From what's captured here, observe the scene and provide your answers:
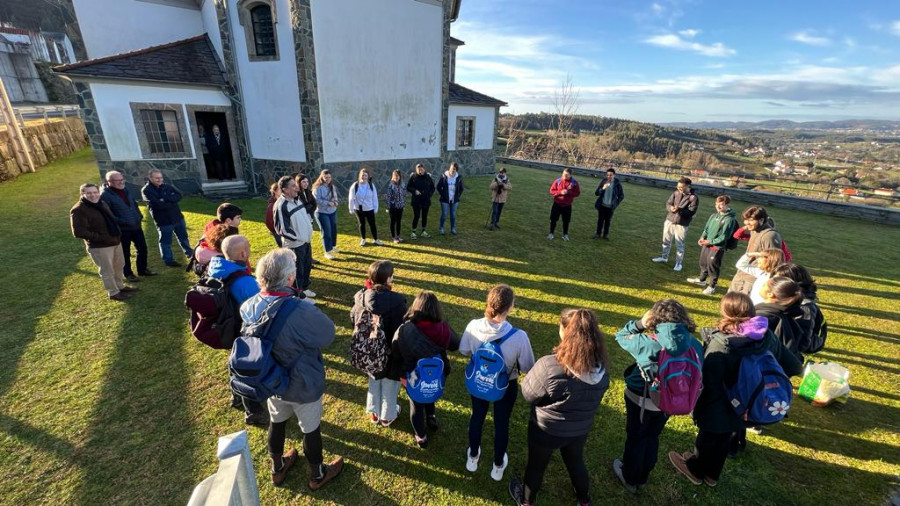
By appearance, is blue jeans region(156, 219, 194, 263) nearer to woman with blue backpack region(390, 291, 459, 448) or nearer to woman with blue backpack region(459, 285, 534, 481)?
woman with blue backpack region(390, 291, 459, 448)

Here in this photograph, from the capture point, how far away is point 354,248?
825 cm

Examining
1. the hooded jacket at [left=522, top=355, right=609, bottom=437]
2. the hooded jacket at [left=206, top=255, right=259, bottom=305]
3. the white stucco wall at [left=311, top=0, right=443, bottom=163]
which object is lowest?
the hooded jacket at [left=522, top=355, right=609, bottom=437]

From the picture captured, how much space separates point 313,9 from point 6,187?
1182 cm

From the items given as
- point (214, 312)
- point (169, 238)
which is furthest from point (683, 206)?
point (169, 238)

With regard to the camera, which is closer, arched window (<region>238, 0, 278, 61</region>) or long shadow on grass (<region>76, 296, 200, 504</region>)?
long shadow on grass (<region>76, 296, 200, 504</region>)

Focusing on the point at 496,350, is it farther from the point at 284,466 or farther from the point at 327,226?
the point at 327,226

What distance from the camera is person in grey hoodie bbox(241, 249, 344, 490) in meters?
2.41

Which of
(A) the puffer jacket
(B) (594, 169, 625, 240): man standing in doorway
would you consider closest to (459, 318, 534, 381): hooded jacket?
(A) the puffer jacket

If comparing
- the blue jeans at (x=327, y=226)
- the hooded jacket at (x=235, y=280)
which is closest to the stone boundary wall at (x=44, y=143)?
the blue jeans at (x=327, y=226)

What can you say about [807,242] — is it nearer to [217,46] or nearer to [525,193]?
[525,193]

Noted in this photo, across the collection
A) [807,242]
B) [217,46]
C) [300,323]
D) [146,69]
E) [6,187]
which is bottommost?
[807,242]

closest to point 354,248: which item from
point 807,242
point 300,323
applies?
point 300,323

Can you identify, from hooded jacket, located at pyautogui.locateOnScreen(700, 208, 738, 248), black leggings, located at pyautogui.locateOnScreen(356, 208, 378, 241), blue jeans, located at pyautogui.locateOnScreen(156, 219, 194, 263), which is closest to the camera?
hooded jacket, located at pyautogui.locateOnScreen(700, 208, 738, 248)

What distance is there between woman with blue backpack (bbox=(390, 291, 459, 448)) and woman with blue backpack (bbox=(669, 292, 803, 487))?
1.96m
